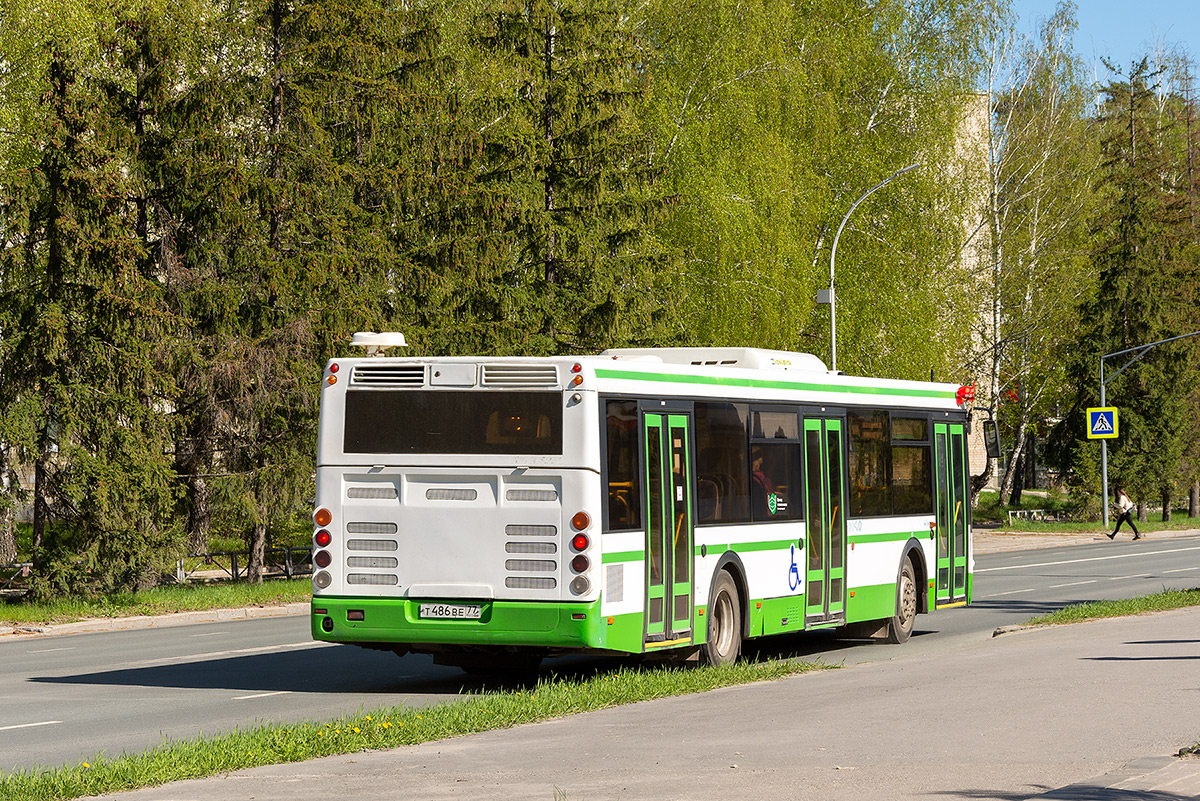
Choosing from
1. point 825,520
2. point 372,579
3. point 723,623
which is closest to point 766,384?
point 825,520

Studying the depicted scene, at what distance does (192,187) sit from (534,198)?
757 cm

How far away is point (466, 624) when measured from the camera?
14.3 metres

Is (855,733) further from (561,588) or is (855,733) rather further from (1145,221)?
(1145,221)

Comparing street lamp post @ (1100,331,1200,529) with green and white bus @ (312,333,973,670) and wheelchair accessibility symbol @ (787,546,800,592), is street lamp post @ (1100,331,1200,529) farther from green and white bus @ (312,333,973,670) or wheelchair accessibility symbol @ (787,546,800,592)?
green and white bus @ (312,333,973,670)

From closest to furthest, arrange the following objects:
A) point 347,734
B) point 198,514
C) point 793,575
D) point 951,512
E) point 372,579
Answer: point 347,734 → point 372,579 → point 793,575 → point 951,512 → point 198,514

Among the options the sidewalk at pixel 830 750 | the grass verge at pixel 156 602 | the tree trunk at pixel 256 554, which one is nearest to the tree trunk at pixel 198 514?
the grass verge at pixel 156 602

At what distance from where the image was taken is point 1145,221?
65688 millimetres

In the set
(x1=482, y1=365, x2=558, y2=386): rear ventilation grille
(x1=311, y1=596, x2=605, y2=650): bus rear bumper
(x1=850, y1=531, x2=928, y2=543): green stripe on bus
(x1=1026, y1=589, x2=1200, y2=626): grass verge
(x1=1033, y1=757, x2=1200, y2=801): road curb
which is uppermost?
(x1=482, y1=365, x2=558, y2=386): rear ventilation grille

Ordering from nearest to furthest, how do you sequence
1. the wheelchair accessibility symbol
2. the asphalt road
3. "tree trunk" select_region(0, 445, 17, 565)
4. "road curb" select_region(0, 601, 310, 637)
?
the asphalt road → the wheelchair accessibility symbol → "road curb" select_region(0, 601, 310, 637) → "tree trunk" select_region(0, 445, 17, 565)

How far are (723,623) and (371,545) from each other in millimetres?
3801

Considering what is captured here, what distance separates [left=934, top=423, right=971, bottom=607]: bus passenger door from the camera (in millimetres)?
20781

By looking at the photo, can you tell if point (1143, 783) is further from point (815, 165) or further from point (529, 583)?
point (815, 165)

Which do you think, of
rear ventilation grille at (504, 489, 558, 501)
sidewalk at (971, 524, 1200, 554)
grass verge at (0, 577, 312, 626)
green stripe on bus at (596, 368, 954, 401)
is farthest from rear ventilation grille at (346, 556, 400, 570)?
sidewalk at (971, 524, 1200, 554)

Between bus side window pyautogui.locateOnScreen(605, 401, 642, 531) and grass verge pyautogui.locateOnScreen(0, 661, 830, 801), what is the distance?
1.41m
